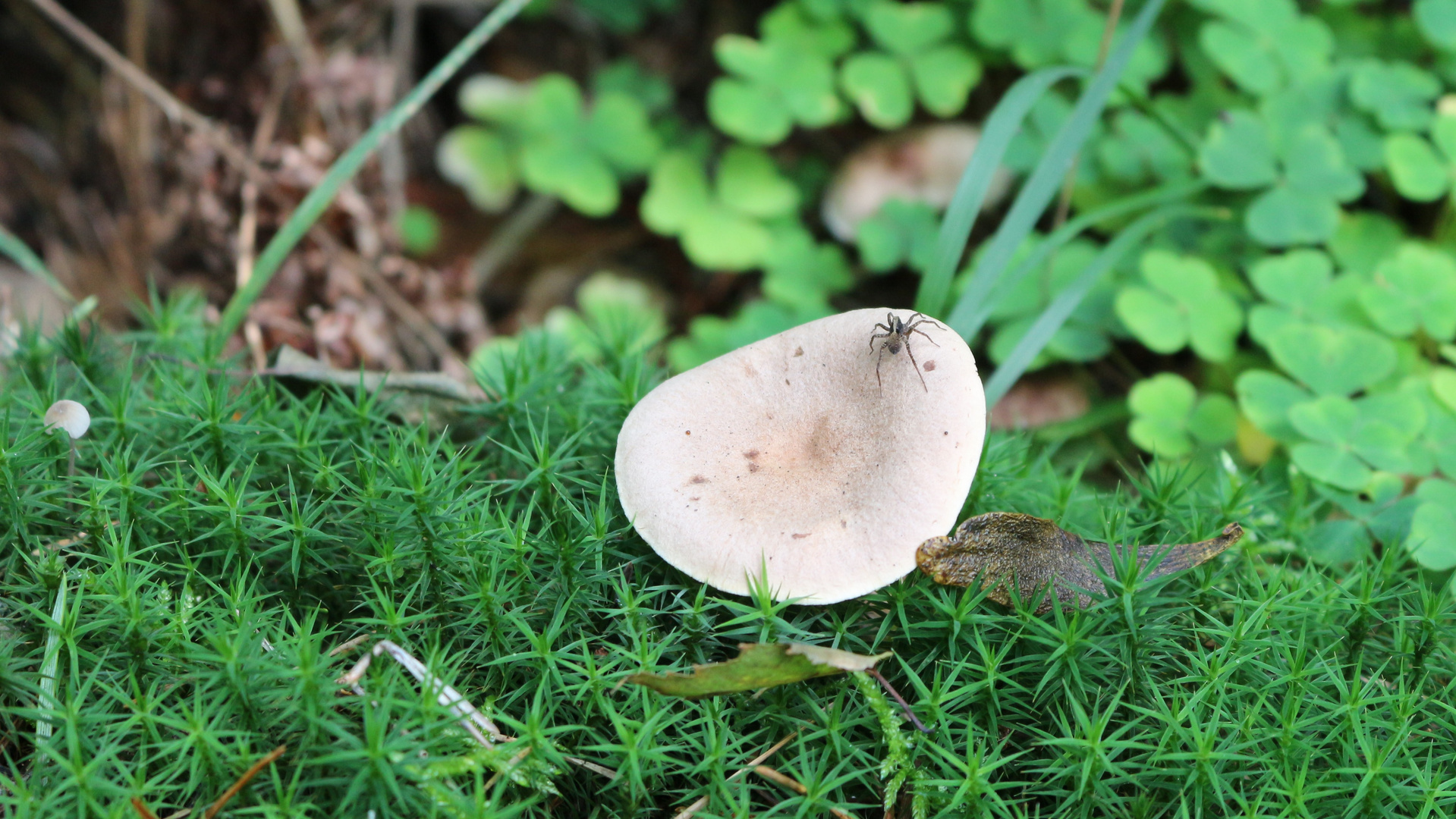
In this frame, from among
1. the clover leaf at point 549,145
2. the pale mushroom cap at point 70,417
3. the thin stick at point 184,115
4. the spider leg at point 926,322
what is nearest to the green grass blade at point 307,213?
the pale mushroom cap at point 70,417

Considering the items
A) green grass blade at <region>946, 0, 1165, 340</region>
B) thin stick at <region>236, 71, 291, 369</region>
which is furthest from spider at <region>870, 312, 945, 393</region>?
thin stick at <region>236, 71, 291, 369</region>

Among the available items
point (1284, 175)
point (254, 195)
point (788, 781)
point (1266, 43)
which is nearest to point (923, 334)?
point (788, 781)

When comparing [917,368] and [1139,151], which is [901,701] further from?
[1139,151]

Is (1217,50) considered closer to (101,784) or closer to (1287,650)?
(1287,650)

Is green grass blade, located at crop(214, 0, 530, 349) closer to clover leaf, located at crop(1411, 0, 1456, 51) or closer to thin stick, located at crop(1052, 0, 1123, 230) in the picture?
thin stick, located at crop(1052, 0, 1123, 230)

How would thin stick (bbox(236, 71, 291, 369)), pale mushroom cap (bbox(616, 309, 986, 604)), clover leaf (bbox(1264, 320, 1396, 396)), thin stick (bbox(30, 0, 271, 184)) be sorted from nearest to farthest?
pale mushroom cap (bbox(616, 309, 986, 604)) < clover leaf (bbox(1264, 320, 1396, 396)) < thin stick (bbox(30, 0, 271, 184)) < thin stick (bbox(236, 71, 291, 369))

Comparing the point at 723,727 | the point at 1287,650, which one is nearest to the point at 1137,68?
the point at 1287,650
